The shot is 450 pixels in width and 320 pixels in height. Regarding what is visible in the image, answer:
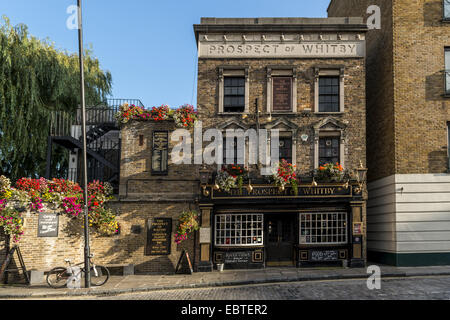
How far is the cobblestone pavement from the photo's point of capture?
10078 mm

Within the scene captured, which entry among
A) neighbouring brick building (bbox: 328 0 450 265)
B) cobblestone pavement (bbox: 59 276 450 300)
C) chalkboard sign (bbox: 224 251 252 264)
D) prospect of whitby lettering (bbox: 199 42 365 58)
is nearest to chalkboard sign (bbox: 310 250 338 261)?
neighbouring brick building (bbox: 328 0 450 265)

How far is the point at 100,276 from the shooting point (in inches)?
497

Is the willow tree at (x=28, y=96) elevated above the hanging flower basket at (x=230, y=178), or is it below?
above

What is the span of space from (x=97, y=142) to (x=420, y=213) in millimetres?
14892

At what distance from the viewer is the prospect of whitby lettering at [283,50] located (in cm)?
1602

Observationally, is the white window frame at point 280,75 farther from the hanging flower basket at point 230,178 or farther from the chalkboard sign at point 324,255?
the chalkboard sign at point 324,255

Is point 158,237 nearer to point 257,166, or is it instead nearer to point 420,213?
point 257,166

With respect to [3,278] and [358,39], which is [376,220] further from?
[3,278]

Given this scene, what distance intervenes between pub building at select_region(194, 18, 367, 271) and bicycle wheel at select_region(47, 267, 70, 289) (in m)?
5.14

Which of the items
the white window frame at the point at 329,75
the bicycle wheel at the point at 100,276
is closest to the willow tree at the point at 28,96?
the bicycle wheel at the point at 100,276

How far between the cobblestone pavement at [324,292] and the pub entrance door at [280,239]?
2837 mm

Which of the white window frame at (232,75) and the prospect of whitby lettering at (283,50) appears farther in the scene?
the prospect of whitby lettering at (283,50)

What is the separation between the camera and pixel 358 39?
15984 millimetres

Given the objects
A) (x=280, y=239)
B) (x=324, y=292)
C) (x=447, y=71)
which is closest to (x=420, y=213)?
(x=280, y=239)
